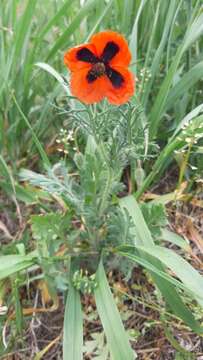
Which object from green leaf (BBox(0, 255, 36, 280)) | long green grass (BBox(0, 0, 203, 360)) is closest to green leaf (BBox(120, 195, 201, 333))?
long green grass (BBox(0, 0, 203, 360))

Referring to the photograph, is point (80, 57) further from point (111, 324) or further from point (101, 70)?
point (111, 324)

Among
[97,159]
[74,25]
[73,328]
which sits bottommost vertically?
[73,328]

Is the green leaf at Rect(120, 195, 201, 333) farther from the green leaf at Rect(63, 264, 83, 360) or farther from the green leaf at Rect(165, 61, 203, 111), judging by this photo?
the green leaf at Rect(165, 61, 203, 111)

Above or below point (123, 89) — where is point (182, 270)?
below

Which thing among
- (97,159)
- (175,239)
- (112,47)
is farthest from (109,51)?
(175,239)

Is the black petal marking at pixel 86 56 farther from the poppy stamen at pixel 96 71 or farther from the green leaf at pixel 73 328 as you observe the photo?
the green leaf at pixel 73 328

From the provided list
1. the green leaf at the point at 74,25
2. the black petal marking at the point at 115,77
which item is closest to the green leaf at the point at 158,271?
the black petal marking at the point at 115,77
